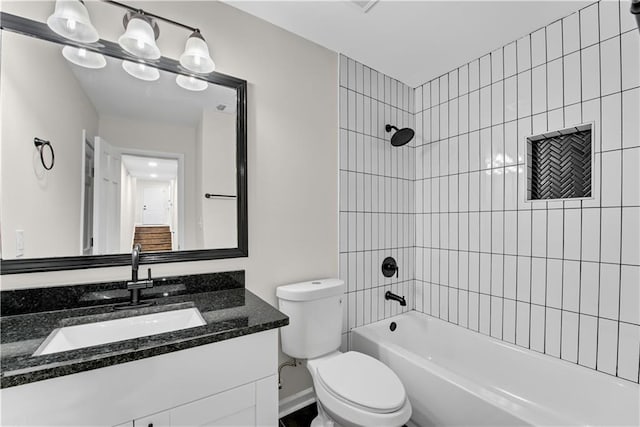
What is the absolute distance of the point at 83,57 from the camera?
123cm

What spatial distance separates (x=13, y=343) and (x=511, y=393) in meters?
2.34

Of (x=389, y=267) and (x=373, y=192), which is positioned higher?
(x=373, y=192)

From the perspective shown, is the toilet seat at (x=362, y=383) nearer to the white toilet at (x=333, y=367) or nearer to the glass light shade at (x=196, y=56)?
the white toilet at (x=333, y=367)

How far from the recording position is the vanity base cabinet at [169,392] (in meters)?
0.73

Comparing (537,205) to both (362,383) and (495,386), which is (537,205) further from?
(362,383)

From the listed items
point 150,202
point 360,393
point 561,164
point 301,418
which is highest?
point 561,164

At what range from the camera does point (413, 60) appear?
209 cm

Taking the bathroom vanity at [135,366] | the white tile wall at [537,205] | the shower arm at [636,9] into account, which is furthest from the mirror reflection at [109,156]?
the white tile wall at [537,205]

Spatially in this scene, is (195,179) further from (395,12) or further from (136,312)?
(395,12)

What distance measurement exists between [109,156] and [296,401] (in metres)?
1.70

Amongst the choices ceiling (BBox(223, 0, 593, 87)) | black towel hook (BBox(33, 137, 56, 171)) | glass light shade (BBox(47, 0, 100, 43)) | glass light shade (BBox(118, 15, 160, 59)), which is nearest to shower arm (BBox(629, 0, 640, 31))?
ceiling (BBox(223, 0, 593, 87))

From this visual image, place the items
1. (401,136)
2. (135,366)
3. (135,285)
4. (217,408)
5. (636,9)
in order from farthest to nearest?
1. (401,136)
2. (135,285)
3. (217,408)
4. (135,366)
5. (636,9)

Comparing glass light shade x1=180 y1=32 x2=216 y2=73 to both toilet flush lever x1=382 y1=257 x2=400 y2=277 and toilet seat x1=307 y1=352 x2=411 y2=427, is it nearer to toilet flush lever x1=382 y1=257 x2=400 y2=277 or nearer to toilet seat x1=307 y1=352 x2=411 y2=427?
toilet seat x1=307 y1=352 x2=411 y2=427

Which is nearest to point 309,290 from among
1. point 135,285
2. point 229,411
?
point 229,411
